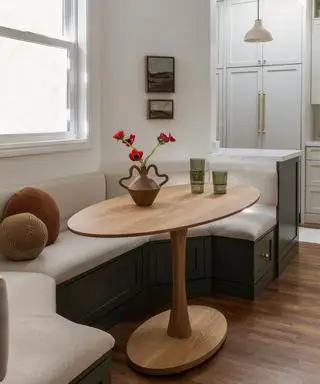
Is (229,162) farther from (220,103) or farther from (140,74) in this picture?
(220,103)

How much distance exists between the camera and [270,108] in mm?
5508

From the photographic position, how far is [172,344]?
8.06 feet

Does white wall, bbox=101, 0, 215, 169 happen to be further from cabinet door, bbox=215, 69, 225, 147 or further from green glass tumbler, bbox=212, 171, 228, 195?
cabinet door, bbox=215, 69, 225, 147

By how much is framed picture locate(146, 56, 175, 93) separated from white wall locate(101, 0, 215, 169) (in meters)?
0.05

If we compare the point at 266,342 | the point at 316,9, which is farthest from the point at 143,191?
the point at 316,9

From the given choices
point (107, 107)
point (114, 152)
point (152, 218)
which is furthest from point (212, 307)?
point (107, 107)

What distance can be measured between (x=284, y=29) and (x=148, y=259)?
137 inches

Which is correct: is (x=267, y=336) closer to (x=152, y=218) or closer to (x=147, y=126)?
(x=152, y=218)

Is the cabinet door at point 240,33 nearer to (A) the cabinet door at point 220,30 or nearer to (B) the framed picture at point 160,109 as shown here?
(A) the cabinet door at point 220,30

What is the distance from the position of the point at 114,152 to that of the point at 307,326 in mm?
1984

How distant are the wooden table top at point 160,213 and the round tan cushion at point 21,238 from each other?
0.88 ft

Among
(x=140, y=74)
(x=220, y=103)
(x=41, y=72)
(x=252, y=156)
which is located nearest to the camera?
(x=41, y=72)

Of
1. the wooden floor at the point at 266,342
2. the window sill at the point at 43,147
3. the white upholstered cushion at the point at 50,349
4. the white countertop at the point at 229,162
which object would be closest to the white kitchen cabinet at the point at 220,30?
the white countertop at the point at 229,162

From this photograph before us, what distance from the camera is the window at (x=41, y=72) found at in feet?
10.0
